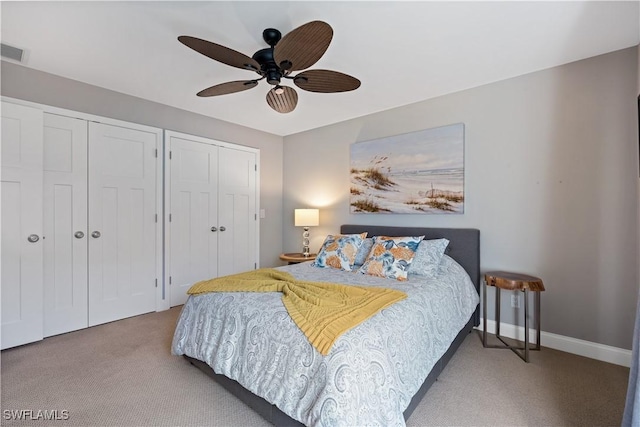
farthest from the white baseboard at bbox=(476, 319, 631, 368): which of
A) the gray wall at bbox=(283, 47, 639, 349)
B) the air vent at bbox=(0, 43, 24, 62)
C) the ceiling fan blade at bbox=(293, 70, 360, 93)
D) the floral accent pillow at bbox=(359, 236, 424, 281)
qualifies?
the air vent at bbox=(0, 43, 24, 62)

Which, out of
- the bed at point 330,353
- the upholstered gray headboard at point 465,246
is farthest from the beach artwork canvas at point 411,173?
the bed at point 330,353

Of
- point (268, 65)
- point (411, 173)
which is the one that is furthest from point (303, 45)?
point (411, 173)

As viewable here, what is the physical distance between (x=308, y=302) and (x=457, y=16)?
208 centimetres

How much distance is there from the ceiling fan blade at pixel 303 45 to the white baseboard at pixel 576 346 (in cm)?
291

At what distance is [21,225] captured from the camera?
2.54m

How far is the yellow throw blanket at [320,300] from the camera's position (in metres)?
1.42

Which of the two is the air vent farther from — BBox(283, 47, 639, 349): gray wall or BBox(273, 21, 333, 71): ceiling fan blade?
BBox(283, 47, 639, 349): gray wall

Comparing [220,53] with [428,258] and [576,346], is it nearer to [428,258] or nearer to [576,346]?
[428,258]

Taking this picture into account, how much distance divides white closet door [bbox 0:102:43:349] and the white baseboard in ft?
14.3

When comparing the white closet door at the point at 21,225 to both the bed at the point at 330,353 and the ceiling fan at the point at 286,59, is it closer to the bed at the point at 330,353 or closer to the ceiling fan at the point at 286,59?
the bed at the point at 330,353

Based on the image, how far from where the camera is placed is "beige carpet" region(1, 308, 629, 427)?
1.68 m

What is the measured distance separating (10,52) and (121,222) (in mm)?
1676

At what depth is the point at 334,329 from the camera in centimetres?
140

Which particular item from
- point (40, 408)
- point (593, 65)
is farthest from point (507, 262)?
point (40, 408)
